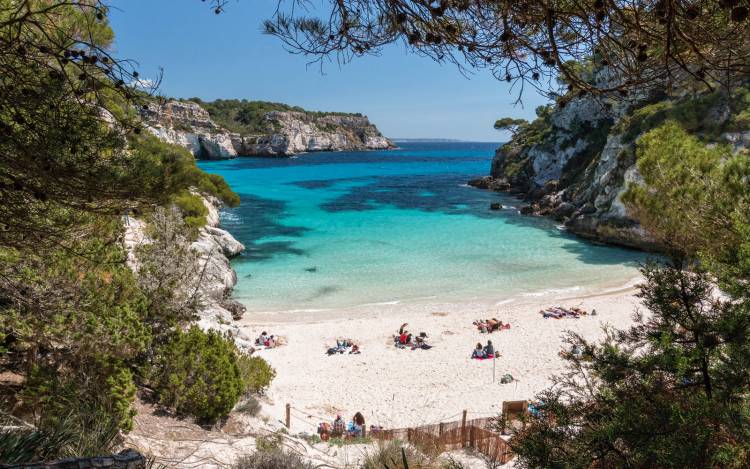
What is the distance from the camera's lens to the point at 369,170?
88.2 meters

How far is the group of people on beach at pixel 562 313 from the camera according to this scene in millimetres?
18594

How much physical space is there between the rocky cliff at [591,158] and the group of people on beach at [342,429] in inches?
330

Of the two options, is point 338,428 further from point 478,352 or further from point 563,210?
point 563,210

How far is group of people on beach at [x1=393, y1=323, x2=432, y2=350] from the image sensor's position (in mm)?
16323

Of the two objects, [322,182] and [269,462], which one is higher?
[322,182]

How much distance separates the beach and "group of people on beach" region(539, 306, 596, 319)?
34 cm

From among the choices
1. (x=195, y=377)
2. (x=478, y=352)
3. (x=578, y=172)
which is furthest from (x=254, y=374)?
(x=578, y=172)

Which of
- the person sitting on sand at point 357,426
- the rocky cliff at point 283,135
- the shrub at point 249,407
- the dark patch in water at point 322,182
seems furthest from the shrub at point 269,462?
the rocky cliff at point 283,135

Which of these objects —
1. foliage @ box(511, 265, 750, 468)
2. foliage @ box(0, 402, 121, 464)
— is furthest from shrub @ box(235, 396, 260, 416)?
foliage @ box(511, 265, 750, 468)

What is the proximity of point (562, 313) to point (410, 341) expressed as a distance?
6716 millimetres

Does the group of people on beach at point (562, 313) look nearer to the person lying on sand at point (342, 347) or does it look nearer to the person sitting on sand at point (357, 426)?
the person lying on sand at point (342, 347)

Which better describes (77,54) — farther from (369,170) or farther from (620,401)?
(369,170)

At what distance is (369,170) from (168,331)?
80.4 m

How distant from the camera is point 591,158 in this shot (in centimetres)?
4512
